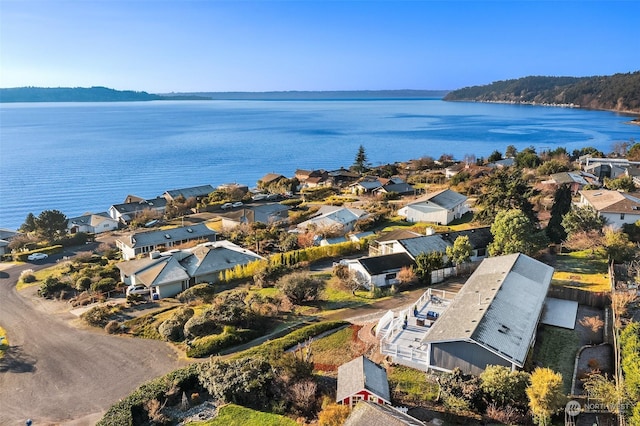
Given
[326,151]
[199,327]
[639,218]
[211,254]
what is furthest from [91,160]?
[639,218]

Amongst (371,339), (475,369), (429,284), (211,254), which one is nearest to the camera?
(475,369)

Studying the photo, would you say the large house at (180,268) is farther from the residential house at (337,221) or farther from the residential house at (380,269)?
the residential house at (380,269)

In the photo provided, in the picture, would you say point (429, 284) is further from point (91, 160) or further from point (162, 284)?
point (91, 160)

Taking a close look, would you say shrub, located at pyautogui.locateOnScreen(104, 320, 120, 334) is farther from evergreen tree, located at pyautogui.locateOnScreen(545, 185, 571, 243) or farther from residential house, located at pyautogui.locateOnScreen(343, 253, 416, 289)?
evergreen tree, located at pyautogui.locateOnScreen(545, 185, 571, 243)

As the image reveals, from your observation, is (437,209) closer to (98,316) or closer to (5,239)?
(98,316)

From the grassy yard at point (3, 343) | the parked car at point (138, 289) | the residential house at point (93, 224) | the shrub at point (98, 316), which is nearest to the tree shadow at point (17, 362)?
the grassy yard at point (3, 343)

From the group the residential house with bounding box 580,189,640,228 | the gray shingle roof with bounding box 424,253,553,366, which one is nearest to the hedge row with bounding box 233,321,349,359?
the gray shingle roof with bounding box 424,253,553,366

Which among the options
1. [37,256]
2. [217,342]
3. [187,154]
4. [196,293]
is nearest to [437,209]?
[196,293]
